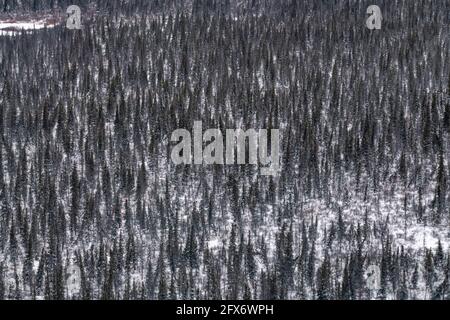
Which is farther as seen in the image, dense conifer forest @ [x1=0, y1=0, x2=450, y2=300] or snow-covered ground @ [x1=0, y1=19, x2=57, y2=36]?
snow-covered ground @ [x1=0, y1=19, x2=57, y2=36]

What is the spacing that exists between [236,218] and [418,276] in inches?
696

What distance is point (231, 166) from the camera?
91.2m

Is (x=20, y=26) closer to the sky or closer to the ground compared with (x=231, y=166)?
closer to the sky

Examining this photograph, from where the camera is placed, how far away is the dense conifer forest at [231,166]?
74.0 m

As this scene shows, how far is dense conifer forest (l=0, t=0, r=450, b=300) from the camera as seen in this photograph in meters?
74.0

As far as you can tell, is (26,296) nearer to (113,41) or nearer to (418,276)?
(418,276)

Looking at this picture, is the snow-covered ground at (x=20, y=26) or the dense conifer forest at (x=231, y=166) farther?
the snow-covered ground at (x=20, y=26)

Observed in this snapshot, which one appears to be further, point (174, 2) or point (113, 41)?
point (174, 2)

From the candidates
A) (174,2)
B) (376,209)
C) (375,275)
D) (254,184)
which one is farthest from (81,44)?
(375,275)

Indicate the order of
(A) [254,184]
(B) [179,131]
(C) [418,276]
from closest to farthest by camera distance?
(C) [418,276] < (A) [254,184] < (B) [179,131]

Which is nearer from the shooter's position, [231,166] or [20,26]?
[231,166]

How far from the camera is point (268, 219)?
Result: 82250 mm

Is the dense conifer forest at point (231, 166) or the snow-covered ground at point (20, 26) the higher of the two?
the snow-covered ground at point (20, 26)

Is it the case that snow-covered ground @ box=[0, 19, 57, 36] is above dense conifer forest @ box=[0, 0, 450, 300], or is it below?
above
